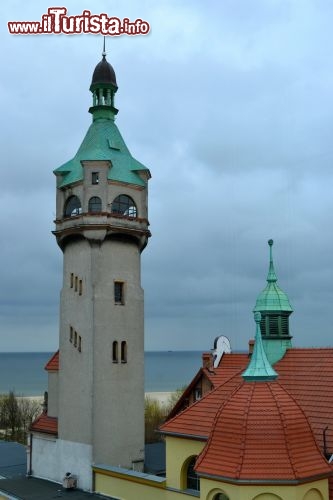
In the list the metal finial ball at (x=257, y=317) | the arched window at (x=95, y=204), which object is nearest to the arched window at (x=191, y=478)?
the metal finial ball at (x=257, y=317)

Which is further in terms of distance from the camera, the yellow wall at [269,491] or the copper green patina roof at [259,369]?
the copper green patina roof at [259,369]

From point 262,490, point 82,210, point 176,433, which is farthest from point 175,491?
point 82,210

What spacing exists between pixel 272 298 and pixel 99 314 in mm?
9244

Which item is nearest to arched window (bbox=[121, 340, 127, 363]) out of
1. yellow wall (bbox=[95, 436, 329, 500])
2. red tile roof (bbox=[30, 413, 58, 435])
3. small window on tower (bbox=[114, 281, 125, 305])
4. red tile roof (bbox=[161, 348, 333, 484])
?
small window on tower (bbox=[114, 281, 125, 305])

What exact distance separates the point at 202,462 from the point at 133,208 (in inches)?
624

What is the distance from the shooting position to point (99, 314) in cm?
3166

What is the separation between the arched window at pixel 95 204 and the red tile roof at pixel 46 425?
38.8 feet

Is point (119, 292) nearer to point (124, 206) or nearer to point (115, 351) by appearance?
point (115, 351)

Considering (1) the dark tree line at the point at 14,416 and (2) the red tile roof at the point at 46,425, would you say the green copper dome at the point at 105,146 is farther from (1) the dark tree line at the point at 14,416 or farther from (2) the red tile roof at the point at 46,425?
(1) the dark tree line at the point at 14,416

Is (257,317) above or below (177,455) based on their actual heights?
above

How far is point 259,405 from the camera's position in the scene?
21.5 m

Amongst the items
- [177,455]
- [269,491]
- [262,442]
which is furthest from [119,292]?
[269,491]

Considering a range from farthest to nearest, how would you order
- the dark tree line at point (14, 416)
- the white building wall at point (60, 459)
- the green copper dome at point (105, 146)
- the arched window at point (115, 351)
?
1. the dark tree line at point (14, 416)
2. the green copper dome at point (105, 146)
3. the arched window at point (115, 351)
4. the white building wall at point (60, 459)

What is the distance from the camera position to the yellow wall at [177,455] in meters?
25.5
